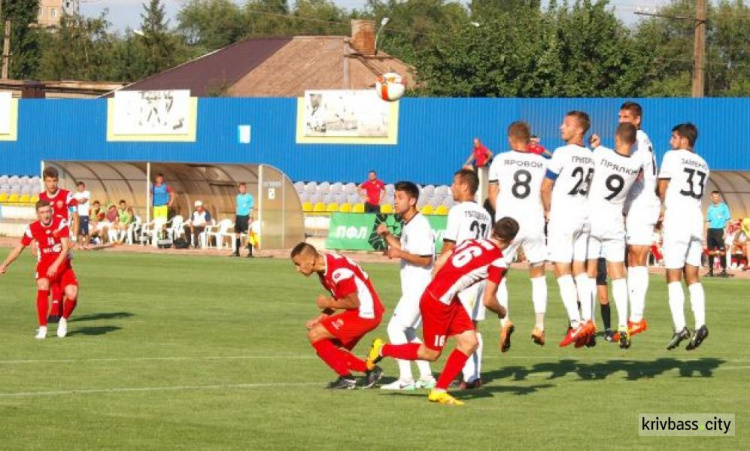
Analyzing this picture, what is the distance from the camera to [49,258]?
846 inches

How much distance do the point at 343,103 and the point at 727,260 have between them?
14900 mm

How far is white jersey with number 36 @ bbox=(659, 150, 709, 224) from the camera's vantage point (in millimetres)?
17469

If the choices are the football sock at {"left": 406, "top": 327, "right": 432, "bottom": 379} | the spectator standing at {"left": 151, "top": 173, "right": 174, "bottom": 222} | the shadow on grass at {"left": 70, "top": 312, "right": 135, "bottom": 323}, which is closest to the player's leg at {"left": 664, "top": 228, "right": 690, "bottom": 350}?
the football sock at {"left": 406, "top": 327, "right": 432, "bottom": 379}

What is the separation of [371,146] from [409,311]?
34.6 m

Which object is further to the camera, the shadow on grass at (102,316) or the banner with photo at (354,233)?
the banner with photo at (354,233)

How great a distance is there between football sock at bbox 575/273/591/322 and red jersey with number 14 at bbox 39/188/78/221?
26.6 feet

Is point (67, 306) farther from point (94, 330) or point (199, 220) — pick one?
point (199, 220)

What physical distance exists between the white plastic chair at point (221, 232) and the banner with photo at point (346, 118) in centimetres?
433

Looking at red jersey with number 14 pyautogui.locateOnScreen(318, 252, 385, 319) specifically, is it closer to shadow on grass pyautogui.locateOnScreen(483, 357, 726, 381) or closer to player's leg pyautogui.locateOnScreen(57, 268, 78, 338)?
shadow on grass pyautogui.locateOnScreen(483, 357, 726, 381)

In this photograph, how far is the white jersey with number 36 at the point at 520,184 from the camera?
55.1 feet

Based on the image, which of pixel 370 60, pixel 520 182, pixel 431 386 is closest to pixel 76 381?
pixel 431 386

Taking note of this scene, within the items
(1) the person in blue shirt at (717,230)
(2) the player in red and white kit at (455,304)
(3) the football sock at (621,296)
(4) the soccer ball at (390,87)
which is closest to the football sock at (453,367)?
(2) the player in red and white kit at (455,304)

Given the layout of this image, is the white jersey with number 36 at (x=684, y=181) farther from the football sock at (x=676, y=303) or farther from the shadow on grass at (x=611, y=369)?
the shadow on grass at (x=611, y=369)

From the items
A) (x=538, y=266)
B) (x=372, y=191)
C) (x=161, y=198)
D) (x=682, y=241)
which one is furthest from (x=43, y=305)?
(x=161, y=198)
